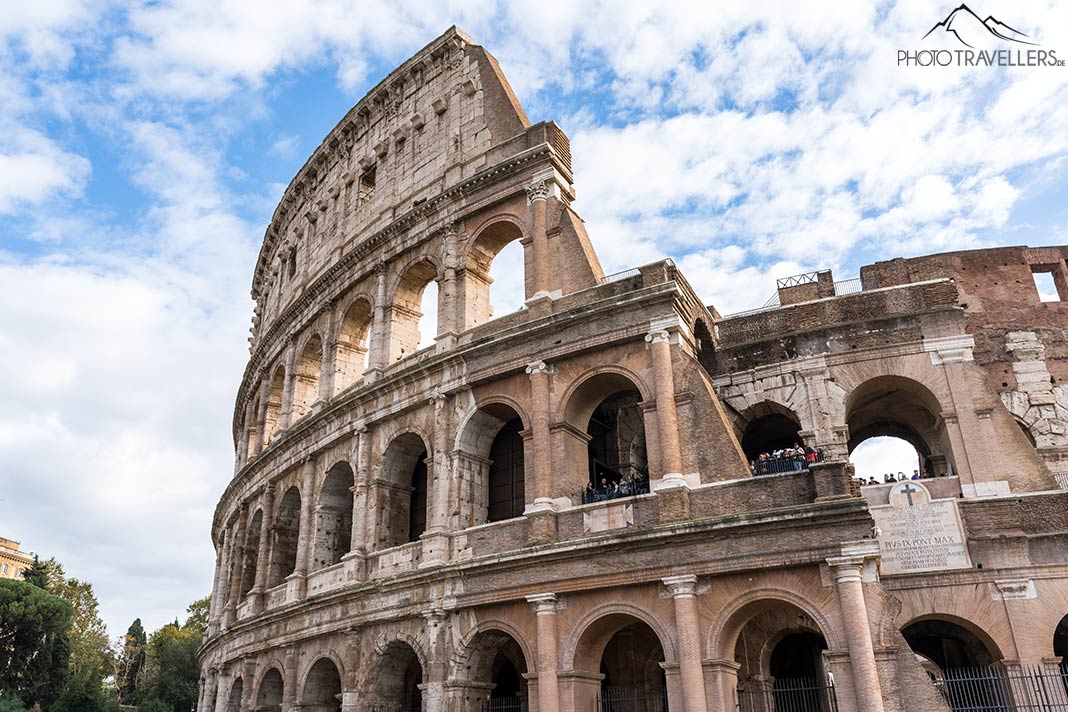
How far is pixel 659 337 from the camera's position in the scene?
13.8 m

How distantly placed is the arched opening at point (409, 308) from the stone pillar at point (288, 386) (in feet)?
15.4

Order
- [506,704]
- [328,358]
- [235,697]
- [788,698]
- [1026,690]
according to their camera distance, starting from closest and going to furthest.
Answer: [1026,690], [788,698], [506,704], [328,358], [235,697]

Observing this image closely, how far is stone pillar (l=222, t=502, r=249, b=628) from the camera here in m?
21.7

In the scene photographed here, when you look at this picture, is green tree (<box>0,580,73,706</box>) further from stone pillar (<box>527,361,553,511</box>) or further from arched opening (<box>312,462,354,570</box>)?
stone pillar (<box>527,361,553,511</box>)

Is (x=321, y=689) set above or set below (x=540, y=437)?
below

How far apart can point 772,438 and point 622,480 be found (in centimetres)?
492

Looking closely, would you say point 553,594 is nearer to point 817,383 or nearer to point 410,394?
point 410,394

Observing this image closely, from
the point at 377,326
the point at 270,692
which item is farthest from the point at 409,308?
the point at 270,692

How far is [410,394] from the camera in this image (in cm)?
1683

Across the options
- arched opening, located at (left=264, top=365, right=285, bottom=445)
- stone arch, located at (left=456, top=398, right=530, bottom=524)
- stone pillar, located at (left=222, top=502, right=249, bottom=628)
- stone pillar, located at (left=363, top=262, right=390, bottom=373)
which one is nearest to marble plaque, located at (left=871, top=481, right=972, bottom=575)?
stone arch, located at (left=456, top=398, right=530, bottom=524)

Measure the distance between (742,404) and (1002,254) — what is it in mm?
8012

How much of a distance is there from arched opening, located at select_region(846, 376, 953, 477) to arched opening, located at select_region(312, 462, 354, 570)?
11336 mm

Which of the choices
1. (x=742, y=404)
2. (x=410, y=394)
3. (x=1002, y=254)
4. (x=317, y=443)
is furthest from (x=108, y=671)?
(x=1002, y=254)

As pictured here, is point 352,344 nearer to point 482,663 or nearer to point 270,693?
point 270,693
